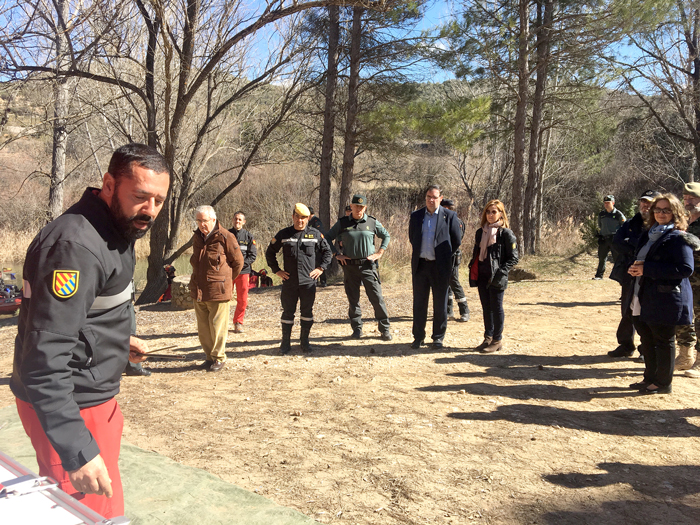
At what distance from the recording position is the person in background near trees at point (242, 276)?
7988 millimetres

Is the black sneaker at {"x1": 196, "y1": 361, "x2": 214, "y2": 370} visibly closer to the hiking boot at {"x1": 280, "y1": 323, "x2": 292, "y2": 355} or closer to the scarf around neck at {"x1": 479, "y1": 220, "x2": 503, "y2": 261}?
the hiking boot at {"x1": 280, "y1": 323, "x2": 292, "y2": 355}

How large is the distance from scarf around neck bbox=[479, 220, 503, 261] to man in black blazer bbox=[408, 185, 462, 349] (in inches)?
12.6

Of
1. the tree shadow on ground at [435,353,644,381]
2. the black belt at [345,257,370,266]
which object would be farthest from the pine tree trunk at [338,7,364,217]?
the tree shadow on ground at [435,353,644,381]

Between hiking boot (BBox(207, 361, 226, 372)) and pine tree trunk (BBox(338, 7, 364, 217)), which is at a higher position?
pine tree trunk (BBox(338, 7, 364, 217))

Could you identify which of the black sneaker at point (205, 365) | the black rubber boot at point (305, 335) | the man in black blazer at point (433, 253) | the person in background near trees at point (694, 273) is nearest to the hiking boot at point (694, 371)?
the person in background near trees at point (694, 273)

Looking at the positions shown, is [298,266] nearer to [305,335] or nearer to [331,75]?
[305,335]

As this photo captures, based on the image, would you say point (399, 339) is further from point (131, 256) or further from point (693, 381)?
point (131, 256)

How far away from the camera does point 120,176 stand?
1859mm

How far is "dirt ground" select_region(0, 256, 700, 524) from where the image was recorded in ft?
10.8

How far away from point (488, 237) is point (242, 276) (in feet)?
11.7

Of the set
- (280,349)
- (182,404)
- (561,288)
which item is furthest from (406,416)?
(561,288)

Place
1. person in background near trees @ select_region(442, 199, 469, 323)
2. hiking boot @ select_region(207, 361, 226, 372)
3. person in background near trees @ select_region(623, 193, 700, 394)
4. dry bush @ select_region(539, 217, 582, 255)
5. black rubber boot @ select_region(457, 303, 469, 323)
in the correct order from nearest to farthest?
person in background near trees @ select_region(623, 193, 700, 394) < hiking boot @ select_region(207, 361, 226, 372) < person in background near trees @ select_region(442, 199, 469, 323) < black rubber boot @ select_region(457, 303, 469, 323) < dry bush @ select_region(539, 217, 582, 255)

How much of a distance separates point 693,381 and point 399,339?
3.34 m

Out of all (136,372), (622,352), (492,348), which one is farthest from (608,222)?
(136,372)
